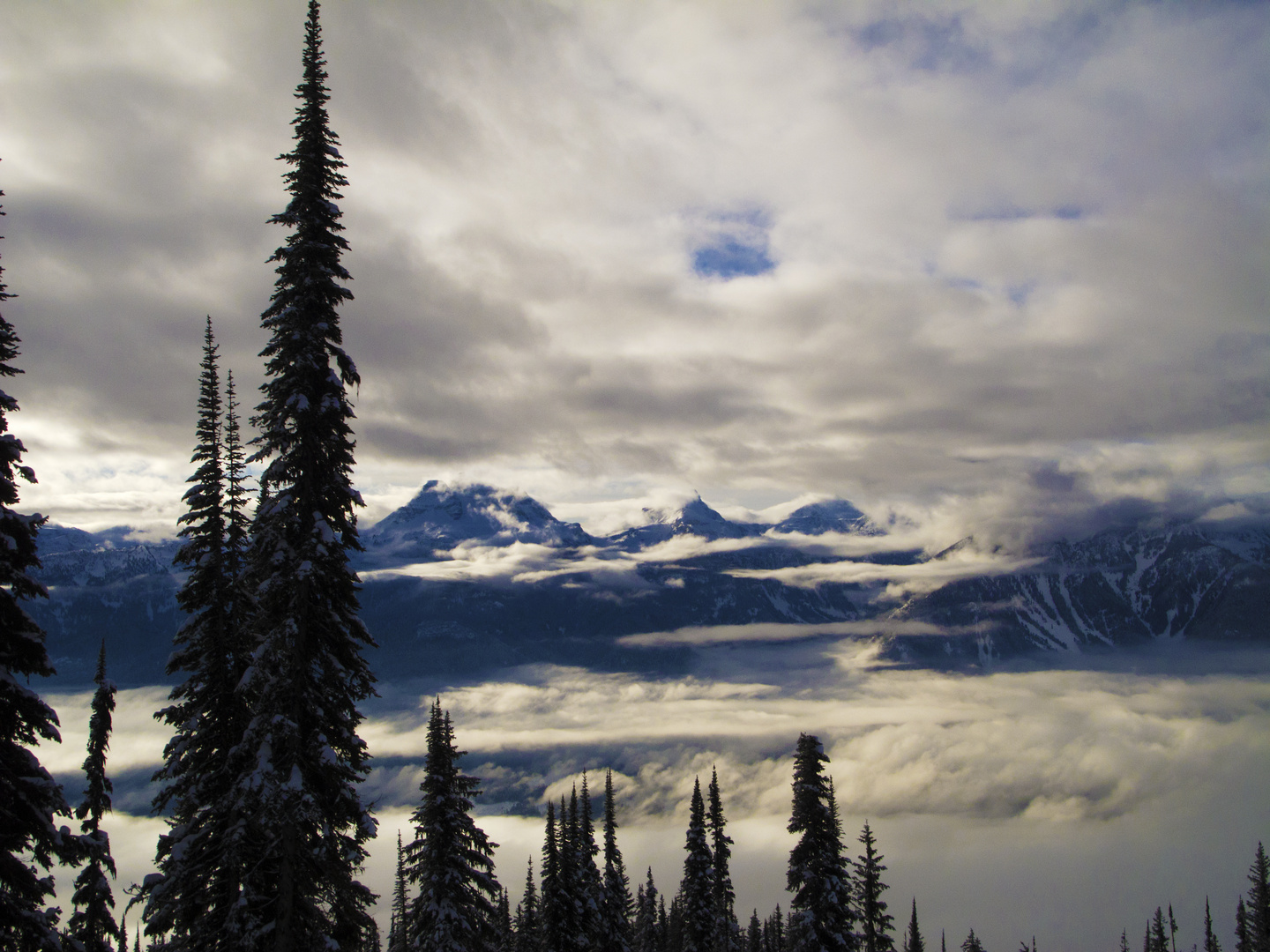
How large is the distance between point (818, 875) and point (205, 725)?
1263 inches

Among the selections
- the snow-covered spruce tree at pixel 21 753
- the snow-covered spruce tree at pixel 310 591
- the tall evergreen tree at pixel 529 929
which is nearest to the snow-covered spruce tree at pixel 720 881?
the tall evergreen tree at pixel 529 929

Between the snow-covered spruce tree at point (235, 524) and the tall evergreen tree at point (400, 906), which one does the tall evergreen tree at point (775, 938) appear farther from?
the snow-covered spruce tree at point (235, 524)

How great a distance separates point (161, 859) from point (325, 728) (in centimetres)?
1081

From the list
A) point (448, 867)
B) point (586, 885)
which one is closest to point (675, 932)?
point (586, 885)

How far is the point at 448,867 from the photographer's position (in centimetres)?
3903

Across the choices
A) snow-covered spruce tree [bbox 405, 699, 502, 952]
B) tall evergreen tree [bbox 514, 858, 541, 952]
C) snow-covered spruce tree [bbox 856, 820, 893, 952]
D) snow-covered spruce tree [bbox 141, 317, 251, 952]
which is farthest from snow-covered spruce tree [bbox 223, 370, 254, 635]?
tall evergreen tree [bbox 514, 858, 541, 952]

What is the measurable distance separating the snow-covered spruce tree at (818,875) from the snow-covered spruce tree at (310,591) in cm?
2920

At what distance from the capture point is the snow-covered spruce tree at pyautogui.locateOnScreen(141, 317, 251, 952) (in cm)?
2206

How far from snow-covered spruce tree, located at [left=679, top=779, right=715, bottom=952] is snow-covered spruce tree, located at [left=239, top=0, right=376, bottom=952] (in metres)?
49.9

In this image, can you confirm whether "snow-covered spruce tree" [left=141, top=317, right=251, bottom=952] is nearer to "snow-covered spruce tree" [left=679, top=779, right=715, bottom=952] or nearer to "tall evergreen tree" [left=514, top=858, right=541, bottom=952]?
"snow-covered spruce tree" [left=679, top=779, right=715, bottom=952]

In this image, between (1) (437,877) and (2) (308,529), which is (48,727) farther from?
(1) (437,877)

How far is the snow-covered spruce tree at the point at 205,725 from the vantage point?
22062 millimetres

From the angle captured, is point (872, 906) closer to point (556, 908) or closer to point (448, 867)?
point (556, 908)

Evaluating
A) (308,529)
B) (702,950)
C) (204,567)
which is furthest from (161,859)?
(702,950)
